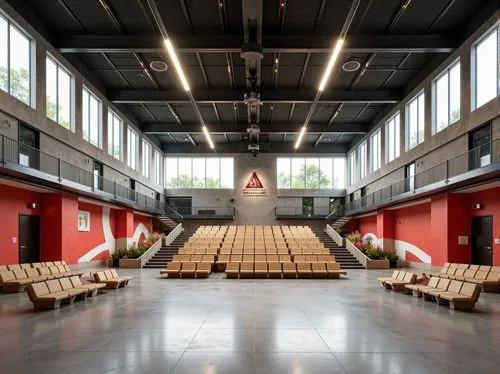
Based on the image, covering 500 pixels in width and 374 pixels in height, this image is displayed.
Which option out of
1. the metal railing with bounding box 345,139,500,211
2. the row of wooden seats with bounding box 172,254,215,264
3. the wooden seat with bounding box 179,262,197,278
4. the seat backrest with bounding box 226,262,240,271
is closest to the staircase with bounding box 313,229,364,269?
the metal railing with bounding box 345,139,500,211

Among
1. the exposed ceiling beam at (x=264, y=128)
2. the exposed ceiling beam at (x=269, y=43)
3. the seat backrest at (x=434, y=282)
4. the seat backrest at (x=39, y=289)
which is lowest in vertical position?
the seat backrest at (x=434, y=282)

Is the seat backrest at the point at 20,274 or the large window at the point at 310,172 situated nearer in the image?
the seat backrest at the point at 20,274

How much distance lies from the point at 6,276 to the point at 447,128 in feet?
58.1

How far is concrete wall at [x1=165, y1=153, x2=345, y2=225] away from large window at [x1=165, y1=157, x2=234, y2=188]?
58 cm

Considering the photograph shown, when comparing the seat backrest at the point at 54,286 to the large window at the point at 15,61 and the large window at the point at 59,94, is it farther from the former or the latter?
the large window at the point at 59,94

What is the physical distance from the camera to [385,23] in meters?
14.9

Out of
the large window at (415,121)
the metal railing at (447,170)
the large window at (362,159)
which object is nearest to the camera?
the metal railing at (447,170)

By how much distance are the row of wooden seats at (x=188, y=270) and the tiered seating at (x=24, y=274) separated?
393 cm

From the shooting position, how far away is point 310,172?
118 feet

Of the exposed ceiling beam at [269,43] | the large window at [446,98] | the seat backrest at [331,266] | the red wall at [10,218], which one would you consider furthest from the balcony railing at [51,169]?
the large window at [446,98]

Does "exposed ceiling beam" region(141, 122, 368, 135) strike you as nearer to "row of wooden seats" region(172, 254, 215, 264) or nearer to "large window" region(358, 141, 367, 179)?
"large window" region(358, 141, 367, 179)

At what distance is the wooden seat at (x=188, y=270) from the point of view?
1599cm

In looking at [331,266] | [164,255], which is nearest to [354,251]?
[331,266]

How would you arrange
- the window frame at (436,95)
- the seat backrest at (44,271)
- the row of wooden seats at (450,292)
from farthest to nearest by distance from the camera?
the window frame at (436,95) → the seat backrest at (44,271) → the row of wooden seats at (450,292)
